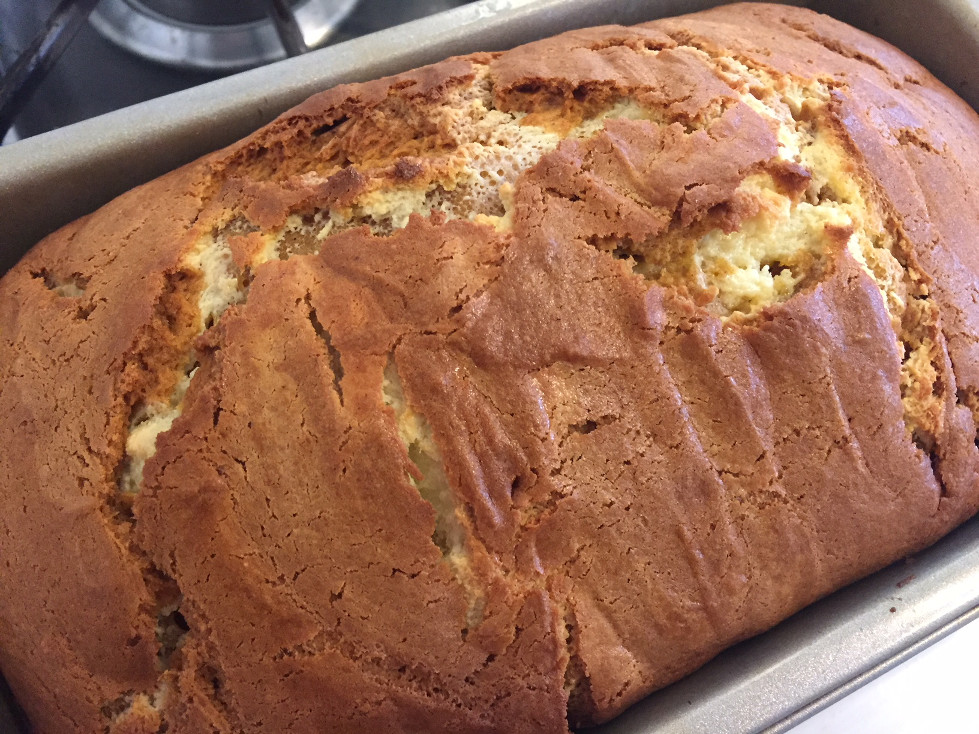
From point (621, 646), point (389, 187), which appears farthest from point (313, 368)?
point (621, 646)

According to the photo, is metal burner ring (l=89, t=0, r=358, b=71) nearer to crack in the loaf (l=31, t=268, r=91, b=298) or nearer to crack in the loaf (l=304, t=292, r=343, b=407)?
crack in the loaf (l=31, t=268, r=91, b=298)

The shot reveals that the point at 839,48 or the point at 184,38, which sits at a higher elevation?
the point at 839,48

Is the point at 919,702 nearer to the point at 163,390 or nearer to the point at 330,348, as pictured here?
the point at 330,348

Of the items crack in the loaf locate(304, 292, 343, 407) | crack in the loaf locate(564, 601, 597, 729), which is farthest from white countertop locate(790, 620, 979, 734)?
crack in the loaf locate(304, 292, 343, 407)

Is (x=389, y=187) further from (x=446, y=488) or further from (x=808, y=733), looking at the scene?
(x=808, y=733)

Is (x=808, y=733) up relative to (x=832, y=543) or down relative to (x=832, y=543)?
down

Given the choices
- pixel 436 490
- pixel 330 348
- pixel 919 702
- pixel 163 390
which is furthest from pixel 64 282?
pixel 919 702

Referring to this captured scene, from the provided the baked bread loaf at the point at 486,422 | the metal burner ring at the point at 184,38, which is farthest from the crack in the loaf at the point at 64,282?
the metal burner ring at the point at 184,38
